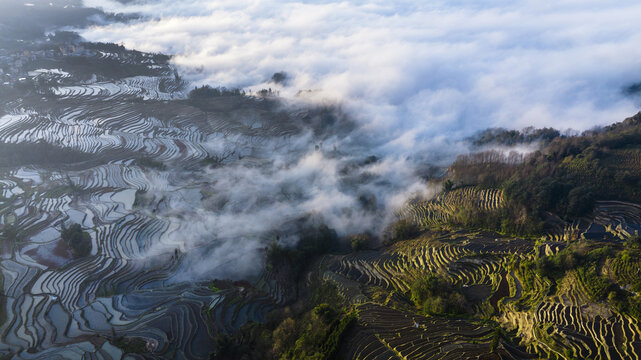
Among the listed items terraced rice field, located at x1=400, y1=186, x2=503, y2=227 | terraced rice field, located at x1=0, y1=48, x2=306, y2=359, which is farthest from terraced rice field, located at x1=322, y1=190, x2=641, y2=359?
terraced rice field, located at x1=0, y1=48, x2=306, y2=359

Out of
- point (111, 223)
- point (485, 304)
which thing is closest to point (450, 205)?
point (485, 304)

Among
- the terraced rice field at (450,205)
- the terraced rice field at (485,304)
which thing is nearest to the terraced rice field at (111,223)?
the terraced rice field at (485,304)

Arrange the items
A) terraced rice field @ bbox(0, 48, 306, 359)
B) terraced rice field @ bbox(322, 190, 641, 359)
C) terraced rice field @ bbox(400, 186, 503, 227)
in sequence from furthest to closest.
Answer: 1. terraced rice field @ bbox(400, 186, 503, 227)
2. terraced rice field @ bbox(0, 48, 306, 359)
3. terraced rice field @ bbox(322, 190, 641, 359)

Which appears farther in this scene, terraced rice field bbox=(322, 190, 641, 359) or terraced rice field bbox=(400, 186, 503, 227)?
terraced rice field bbox=(400, 186, 503, 227)

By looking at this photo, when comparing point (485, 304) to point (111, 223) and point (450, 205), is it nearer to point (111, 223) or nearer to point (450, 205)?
point (450, 205)

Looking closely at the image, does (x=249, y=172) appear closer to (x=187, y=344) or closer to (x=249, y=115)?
A: (x=249, y=115)

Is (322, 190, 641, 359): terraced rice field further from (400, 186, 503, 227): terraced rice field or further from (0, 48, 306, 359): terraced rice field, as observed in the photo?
(0, 48, 306, 359): terraced rice field

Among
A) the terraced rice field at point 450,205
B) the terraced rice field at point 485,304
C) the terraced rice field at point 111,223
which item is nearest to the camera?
the terraced rice field at point 485,304

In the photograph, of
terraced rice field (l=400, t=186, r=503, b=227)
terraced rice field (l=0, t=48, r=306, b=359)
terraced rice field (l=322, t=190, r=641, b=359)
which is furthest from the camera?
terraced rice field (l=400, t=186, r=503, b=227)

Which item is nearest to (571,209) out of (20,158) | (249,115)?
(249,115)

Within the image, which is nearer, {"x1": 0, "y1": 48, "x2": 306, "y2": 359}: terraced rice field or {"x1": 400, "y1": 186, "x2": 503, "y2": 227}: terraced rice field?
{"x1": 0, "y1": 48, "x2": 306, "y2": 359}: terraced rice field

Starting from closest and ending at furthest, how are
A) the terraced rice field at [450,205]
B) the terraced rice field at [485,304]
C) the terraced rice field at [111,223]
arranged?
the terraced rice field at [485,304], the terraced rice field at [111,223], the terraced rice field at [450,205]

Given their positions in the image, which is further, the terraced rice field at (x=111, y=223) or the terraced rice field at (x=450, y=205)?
the terraced rice field at (x=450, y=205)

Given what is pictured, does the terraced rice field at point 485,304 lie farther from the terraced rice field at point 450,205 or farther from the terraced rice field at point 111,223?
the terraced rice field at point 111,223
